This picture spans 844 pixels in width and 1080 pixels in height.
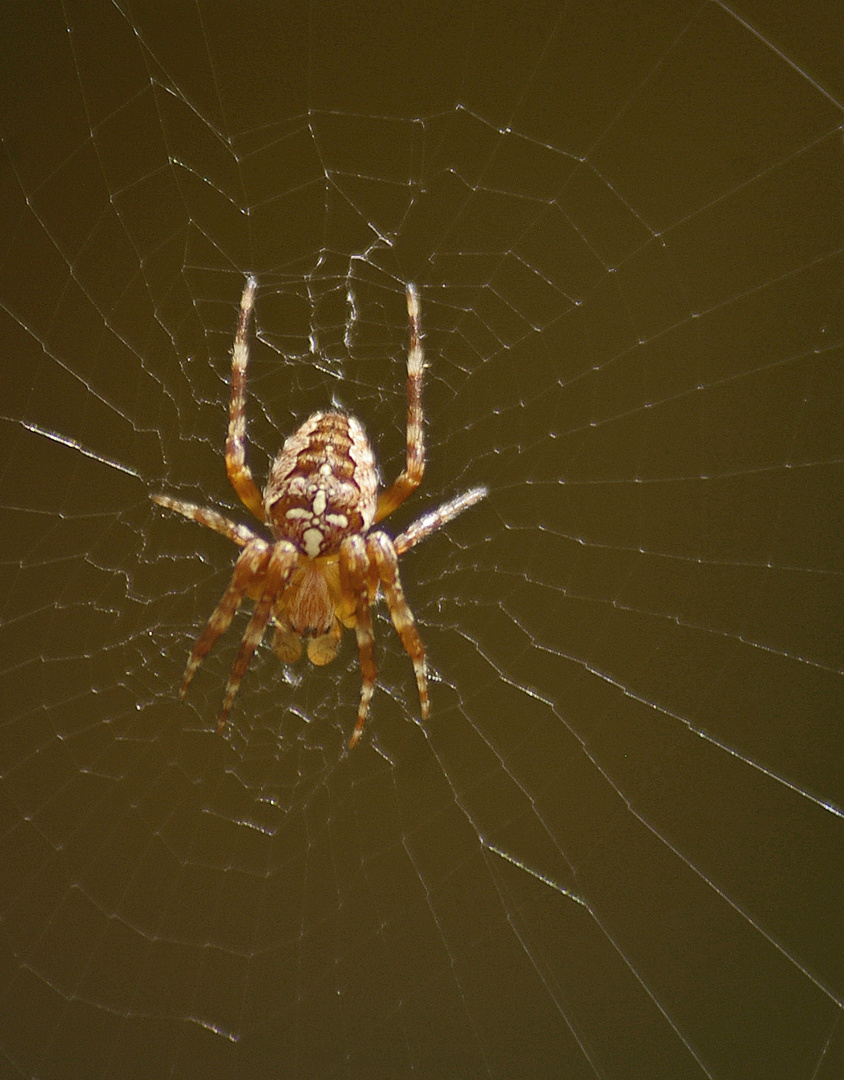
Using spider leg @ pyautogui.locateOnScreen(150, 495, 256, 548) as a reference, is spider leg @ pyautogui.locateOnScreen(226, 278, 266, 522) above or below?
above

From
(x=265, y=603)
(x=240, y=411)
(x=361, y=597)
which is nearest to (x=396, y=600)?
(x=361, y=597)

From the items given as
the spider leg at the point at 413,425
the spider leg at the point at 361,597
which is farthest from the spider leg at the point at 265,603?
the spider leg at the point at 413,425

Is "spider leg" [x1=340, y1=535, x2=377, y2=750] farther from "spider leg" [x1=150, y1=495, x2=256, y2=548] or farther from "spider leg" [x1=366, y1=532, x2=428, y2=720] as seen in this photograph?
"spider leg" [x1=150, y1=495, x2=256, y2=548]

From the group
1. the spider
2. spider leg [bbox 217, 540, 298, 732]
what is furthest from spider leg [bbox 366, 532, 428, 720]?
spider leg [bbox 217, 540, 298, 732]

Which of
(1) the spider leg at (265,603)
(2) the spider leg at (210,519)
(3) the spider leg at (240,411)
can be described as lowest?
(1) the spider leg at (265,603)

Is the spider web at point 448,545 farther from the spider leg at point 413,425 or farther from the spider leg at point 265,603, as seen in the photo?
the spider leg at point 265,603
